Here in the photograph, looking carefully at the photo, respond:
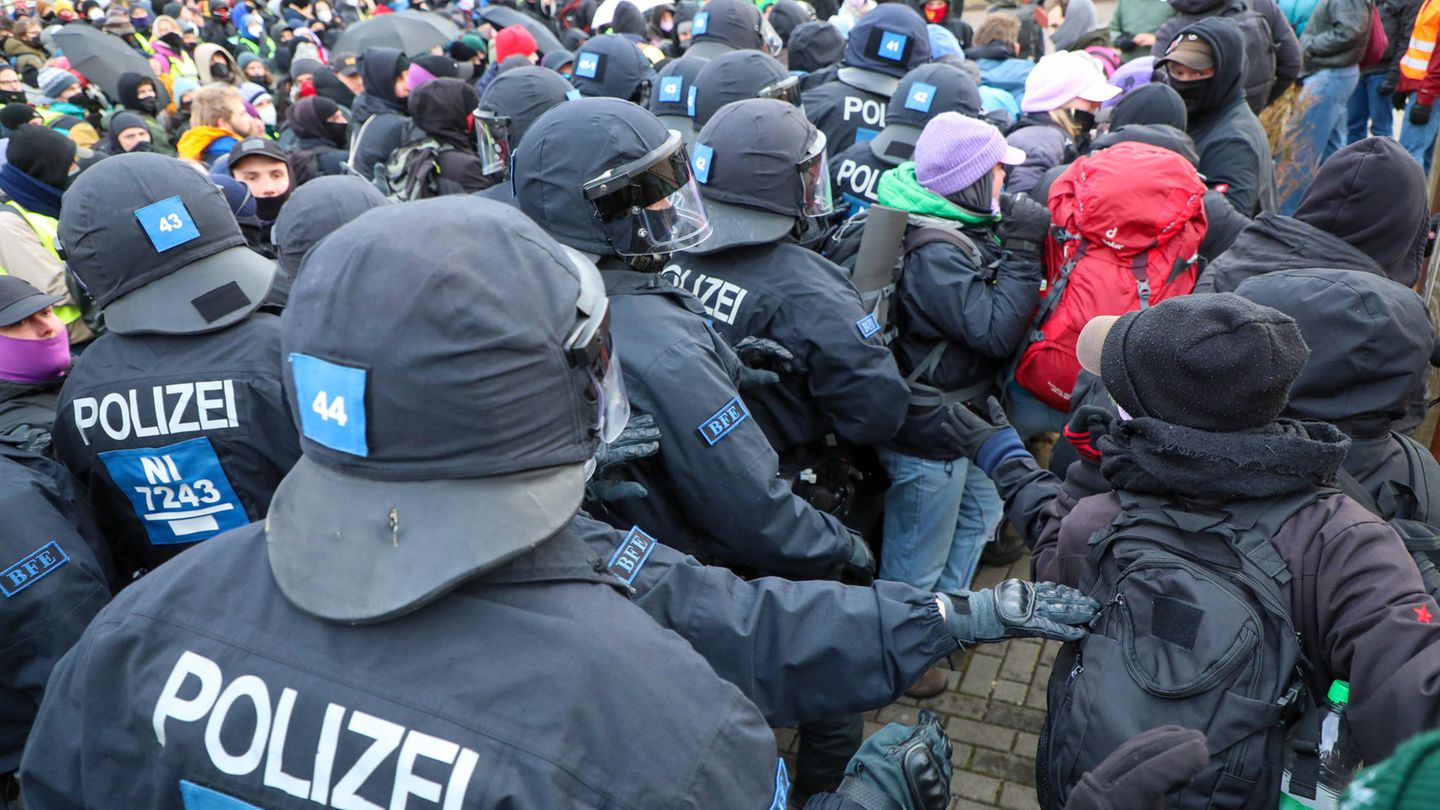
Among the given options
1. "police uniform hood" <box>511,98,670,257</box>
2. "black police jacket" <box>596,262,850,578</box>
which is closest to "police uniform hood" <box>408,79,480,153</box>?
"police uniform hood" <box>511,98,670,257</box>

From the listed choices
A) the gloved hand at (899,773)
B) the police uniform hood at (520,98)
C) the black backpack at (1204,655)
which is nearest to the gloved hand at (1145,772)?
the black backpack at (1204,655)

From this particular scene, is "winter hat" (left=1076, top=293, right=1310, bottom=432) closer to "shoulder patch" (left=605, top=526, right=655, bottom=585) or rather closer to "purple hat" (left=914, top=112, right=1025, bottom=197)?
"shoulder patch" (left=605, top=526, right=655, bottom=585)

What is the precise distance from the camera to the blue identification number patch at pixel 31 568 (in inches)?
92.8

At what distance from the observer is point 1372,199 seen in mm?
2984

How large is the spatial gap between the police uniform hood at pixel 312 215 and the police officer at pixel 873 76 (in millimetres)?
3286

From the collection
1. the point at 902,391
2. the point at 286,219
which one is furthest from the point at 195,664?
the point at 286,219

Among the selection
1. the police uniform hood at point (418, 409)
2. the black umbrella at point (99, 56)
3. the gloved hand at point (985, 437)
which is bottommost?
the black umbrella at point (99, 56)

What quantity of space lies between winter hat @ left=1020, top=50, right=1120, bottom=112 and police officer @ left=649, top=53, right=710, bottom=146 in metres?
2.11

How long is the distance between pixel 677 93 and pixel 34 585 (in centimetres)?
497

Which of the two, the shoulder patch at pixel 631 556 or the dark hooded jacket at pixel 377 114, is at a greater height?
the shoulder patch at pixel 631 556

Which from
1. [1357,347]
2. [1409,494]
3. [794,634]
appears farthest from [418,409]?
[1409,494]

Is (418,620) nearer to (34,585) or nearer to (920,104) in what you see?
(34,585)

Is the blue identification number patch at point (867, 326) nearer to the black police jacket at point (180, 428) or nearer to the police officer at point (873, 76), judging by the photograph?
the black police jacket at point (180, 428)

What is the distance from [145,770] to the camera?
1402 mm
